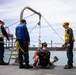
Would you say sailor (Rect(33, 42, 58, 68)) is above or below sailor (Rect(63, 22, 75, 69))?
below

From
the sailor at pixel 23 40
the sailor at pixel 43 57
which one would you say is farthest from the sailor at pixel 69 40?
the sailor at pixel 23 40

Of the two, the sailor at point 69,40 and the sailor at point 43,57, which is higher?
the sailor at point 69,40

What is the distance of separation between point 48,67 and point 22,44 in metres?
1.12

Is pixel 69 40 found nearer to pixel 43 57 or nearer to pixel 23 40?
pixel 43 57

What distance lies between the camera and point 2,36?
411 inches

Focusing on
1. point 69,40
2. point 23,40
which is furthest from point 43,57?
point 69,40

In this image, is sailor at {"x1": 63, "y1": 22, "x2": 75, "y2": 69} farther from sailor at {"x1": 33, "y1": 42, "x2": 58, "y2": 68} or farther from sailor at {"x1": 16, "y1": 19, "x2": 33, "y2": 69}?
sailor at {"x1": 16, "y1": 19, "x2": 33, "y2": 69}

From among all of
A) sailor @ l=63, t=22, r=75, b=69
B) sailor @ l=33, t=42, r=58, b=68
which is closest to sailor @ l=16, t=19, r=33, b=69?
sailor @ l=33, t=42, r=58, b=68

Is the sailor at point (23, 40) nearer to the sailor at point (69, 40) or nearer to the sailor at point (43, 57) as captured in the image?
the sailor at point (43, 57)

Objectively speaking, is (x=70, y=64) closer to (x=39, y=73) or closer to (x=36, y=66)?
(x=36, y=66)

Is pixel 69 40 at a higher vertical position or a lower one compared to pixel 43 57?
higher

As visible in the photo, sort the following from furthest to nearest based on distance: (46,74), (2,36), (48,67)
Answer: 1. (2,36)
2. (48,67)
3. (46,74)

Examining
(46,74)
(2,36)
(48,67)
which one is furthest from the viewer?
(2,36)

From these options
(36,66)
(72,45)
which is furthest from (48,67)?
(72,45)
